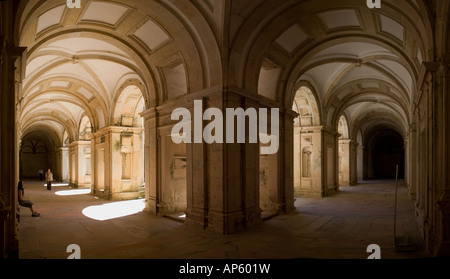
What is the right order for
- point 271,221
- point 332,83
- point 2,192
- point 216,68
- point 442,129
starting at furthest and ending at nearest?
1. point 332,83
2. point 271,221
3. point 216,68
4. point 442,129
5. point 2,192

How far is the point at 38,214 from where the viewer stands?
11.0 meters

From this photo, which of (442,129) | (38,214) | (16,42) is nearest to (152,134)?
(38,214)

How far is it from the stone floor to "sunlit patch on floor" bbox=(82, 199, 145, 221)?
7 centimetres

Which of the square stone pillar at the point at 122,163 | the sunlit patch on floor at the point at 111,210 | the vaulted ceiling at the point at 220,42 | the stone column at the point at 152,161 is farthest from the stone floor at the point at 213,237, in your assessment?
the vaulted ceiling at the point at 220,42

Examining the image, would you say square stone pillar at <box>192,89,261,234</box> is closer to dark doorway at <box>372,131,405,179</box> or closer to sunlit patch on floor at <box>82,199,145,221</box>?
sunlit patch on floor at <box>82,199,145,221</box>

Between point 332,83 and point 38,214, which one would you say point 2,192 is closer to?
point 38,214

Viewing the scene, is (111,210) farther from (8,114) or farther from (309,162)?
(309,162)

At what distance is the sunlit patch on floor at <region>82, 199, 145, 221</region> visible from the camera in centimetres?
1077

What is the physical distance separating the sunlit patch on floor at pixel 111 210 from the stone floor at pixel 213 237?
0.24ft

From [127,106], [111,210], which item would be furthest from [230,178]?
[127,106]

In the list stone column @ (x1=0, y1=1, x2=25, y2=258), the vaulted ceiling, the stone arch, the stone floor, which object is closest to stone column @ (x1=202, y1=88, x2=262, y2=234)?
the stone floor

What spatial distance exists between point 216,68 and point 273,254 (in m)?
5.00

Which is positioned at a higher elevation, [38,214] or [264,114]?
[264,114]

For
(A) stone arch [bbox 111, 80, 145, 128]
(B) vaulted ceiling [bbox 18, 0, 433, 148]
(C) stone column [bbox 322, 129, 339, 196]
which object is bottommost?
(C) stone column [bbox 322, 129, 339, 196]
